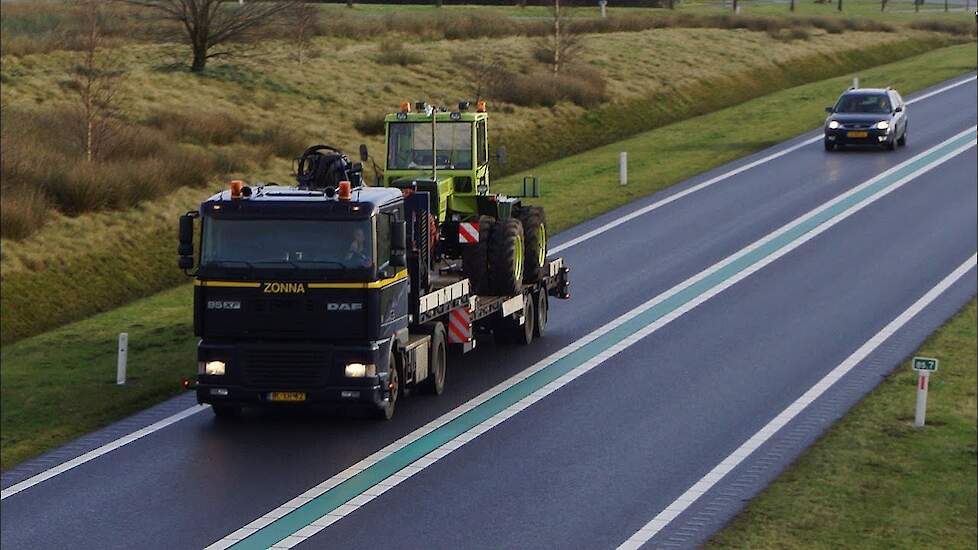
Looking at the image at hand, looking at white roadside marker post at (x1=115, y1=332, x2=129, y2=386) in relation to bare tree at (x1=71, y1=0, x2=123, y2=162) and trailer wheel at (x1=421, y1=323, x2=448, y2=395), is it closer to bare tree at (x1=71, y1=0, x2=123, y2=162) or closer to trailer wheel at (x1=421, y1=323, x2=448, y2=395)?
trailer wheel at (x1=421, y1=323, x2=448, y2=395)

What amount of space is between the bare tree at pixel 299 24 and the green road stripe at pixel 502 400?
2113cm

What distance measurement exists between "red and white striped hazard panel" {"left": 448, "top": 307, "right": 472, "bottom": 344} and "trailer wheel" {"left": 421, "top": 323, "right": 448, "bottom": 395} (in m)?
0.24

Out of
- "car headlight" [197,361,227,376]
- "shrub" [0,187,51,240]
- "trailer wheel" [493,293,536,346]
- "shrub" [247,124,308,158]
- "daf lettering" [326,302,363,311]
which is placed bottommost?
"trailer wheel" [493,293,536,346]

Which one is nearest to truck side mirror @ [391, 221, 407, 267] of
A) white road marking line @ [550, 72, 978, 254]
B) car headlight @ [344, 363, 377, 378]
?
car headlight @ [344, 363, 377, 378]

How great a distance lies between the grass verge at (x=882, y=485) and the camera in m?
15.9

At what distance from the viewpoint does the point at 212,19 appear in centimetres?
4791

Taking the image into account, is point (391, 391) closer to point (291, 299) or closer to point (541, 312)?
point (291, 299)

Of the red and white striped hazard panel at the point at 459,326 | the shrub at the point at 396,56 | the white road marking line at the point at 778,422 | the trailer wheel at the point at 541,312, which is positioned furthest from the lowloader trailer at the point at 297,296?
the shrub at the point at 396,56

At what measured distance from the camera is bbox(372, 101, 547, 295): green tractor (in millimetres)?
23156

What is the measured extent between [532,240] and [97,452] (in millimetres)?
8189

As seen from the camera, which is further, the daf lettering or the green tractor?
the green tractor

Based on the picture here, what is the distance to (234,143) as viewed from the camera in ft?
130

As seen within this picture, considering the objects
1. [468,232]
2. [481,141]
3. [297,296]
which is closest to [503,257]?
[468,232]

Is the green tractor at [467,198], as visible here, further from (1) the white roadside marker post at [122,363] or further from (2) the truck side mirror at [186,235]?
(2) the truck side mirror at [186,235]
